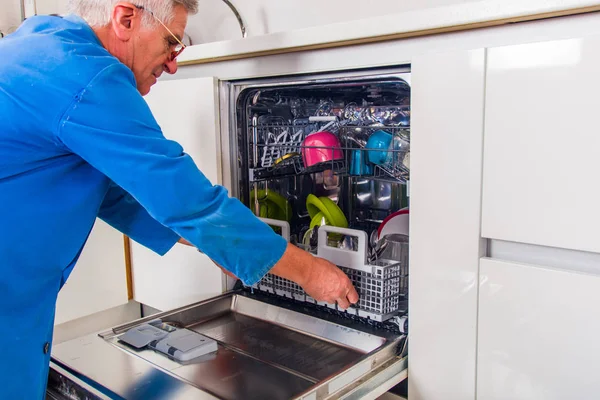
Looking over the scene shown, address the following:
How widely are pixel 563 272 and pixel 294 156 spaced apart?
0.82 m

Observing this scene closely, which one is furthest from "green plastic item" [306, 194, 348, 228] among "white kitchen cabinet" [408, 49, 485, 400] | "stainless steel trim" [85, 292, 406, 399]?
"white kitchen cabinet" [408, 49, 485, 400]

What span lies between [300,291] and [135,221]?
1.37ft

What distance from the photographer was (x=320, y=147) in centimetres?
138

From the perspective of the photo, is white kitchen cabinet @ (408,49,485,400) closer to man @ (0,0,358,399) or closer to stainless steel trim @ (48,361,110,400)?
man @ (0,0,358,399)

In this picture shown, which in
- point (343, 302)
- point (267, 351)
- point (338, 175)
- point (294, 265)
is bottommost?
point (267, 351)

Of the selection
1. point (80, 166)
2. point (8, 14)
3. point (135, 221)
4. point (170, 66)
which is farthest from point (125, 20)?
point (8, 14)

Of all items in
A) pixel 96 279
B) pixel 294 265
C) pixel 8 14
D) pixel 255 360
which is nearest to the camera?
pixel 294 265

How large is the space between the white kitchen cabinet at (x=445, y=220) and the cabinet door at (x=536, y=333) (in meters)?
0.03

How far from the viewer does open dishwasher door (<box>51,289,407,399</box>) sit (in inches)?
38.2

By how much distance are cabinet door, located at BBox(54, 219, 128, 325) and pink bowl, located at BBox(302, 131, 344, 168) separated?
29.4 inches

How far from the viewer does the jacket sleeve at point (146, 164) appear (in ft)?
2.63

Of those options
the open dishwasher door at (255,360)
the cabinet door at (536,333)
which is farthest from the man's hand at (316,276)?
the cabinet door at (536,333)

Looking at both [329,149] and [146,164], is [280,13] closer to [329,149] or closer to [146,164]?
[329,149]

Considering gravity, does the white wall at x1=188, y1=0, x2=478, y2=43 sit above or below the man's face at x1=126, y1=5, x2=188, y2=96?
above
